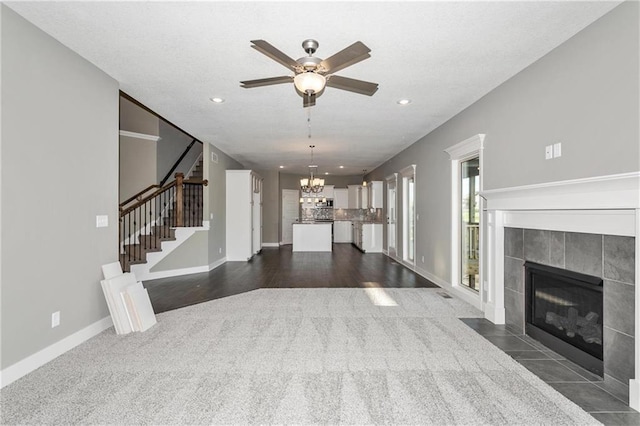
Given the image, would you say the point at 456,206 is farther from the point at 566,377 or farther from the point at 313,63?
the point at 313,63

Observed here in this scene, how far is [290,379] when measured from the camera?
8.60 ft

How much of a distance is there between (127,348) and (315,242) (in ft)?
26.3

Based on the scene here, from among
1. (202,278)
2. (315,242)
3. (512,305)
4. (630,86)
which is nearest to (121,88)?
(202,278)

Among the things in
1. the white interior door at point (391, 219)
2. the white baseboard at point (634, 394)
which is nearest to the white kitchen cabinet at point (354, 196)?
the white interior door at point (391, 219)

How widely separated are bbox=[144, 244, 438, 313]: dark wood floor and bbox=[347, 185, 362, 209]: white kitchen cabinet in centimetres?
477

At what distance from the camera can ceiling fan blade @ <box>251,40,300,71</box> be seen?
2.35 meters

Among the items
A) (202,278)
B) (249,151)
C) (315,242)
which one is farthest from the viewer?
(315,242)

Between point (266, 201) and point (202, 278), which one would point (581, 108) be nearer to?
point (202, 278)

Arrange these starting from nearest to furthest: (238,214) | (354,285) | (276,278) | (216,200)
A: (354,285) → (276,278) → (216,200) → (238,214)

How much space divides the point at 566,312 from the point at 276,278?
15.4 feet

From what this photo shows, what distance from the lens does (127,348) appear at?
324 centimetres

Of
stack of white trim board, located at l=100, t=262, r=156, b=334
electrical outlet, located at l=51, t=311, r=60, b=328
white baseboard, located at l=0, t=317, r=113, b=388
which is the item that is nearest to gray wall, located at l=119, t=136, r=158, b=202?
stack of white trim board, located at l=100, t=262, r=156, b=334

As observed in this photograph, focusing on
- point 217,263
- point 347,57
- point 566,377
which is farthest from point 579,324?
point 217,263

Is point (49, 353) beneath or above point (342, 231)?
beneath
